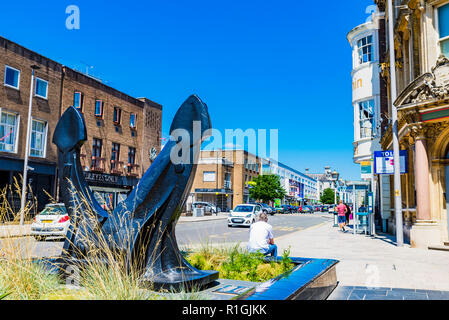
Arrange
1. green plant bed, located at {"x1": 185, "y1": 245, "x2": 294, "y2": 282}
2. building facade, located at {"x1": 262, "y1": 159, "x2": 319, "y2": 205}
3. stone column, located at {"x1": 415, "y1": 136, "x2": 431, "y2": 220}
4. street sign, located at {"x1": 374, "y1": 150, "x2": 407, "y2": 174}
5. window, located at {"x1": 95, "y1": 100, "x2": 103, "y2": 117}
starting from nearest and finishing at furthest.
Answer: green plant bed, located at {"x1": 185, "y1": 245, "x2": 294, "y2": 282}, stone column, located at {"x1": 415, "y1": 136, "x2": 431, "y2": 220}, street sign, located at {"x1": 374, "y1": 150, "x2": 407, "y2": 174}, window, located at {"x1": 95, "y1": 100, "x2": 103, "y2": 117}, building facade, located at {"x1": 262, "y1": 159, "x2": 319, "y2": 205}

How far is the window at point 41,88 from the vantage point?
2619 centimetres

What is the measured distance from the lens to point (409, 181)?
1558 centimetres

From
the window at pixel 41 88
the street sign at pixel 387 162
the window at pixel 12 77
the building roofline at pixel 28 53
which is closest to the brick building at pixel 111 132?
the building roofline at pixel 28 53

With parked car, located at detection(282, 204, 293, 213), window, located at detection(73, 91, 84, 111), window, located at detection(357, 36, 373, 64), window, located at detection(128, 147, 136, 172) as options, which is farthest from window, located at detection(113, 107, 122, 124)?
parked car, located at detection(282, 204, 293, 213)

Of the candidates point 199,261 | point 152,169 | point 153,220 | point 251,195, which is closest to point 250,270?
point 199,261

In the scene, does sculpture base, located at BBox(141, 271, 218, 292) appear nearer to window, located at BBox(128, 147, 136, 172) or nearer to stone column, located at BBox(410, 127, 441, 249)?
stone column, located at BBox(410, 127, 441, 249)

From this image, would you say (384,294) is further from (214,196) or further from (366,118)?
(214,196)

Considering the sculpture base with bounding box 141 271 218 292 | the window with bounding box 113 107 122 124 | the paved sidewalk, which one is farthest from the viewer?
the window with bounding box 113 107 122 124

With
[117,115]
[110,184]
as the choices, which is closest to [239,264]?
[110,184]

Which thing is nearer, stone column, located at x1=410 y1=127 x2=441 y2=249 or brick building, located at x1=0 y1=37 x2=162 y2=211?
stone column, located at x1=410 y1=127 x2=441 y2=249

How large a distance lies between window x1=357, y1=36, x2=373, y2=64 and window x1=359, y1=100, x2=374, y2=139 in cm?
261

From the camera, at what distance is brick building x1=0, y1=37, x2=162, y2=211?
23906mm
